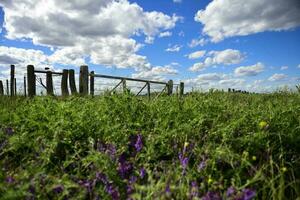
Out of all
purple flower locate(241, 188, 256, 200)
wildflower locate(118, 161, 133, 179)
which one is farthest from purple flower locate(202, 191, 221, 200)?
wildflower locate(118, 161, 133, 179)

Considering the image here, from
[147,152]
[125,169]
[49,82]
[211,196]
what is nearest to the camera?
[211,196]

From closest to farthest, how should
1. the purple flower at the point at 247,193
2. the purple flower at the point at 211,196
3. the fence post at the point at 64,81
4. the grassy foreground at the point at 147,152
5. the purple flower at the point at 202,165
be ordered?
the purple flower at the point at 247,193 < the purple flower at the point at 211,196 < the grassy foreground at the point at 147,152 < the purple flower at the point at 202,165 < the fence post at the point at 64,81

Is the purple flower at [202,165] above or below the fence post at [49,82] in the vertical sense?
below

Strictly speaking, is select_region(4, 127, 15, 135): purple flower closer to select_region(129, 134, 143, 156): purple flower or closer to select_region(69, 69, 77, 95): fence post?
select_region(129, 134, 143, 156): purple flower

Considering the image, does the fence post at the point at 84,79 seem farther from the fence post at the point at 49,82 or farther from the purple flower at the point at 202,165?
the purple flower at the point at 202,165

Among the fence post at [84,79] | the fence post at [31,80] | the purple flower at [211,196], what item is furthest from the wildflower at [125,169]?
the fence post at [84,79]

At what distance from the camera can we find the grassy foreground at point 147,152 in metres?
2.49

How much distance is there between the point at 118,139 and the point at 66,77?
34.6ft

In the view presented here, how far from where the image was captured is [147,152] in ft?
10.4

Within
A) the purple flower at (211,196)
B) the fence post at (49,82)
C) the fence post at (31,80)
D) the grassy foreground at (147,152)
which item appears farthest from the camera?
the fence post at (49,82)

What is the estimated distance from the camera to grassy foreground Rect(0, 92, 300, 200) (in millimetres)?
2488

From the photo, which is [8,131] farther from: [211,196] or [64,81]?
[64,81]

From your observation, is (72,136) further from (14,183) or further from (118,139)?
(14,183)

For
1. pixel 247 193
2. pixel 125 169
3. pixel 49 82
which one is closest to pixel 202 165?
pixel 247 193
